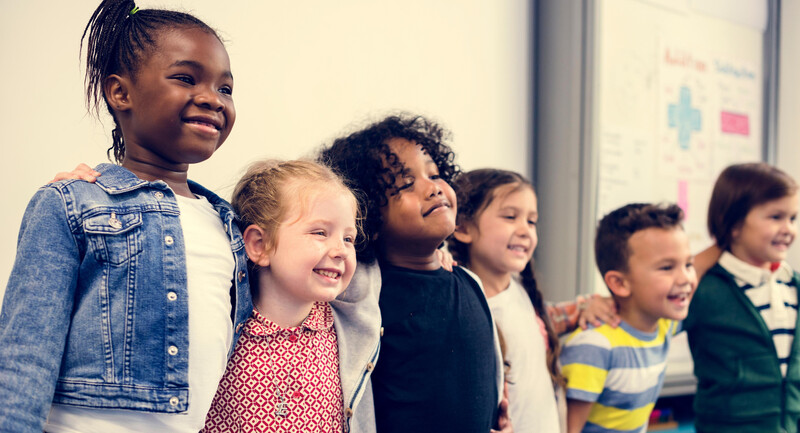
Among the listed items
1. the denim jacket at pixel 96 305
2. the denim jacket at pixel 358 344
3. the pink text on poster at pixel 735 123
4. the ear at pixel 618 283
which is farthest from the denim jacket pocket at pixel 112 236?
the pink text on poster at pixel 735 123

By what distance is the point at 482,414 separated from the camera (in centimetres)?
141

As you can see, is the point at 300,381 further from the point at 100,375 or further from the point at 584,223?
the point at 584,223

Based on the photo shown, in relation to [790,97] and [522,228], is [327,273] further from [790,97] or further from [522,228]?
[790,97]

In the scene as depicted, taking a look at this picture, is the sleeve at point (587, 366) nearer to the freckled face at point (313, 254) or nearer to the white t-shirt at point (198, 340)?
the freckled face at point (313, 254)

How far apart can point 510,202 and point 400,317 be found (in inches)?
19.7

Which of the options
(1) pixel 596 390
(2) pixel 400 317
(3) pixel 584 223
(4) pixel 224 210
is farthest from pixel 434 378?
(3) pixel 584 223

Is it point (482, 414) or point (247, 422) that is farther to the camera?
point (482, 414)

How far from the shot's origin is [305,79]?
1.90 metres

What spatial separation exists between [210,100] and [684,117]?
2391mm

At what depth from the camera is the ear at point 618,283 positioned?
190cm

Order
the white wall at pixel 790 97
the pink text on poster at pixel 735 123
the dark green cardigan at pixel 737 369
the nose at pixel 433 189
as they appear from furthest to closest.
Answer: the white wall at pixel 790 97 → the pink text on poster at pixel 735 123 → the dark green cardigan at pixel 737 369 → the nose at pixel 433 189

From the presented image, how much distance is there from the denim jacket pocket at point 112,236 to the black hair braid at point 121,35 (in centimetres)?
23

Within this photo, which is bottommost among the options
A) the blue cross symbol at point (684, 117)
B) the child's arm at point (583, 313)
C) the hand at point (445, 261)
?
the child's arm at point (583, 313)

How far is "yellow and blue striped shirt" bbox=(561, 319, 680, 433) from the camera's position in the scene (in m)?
1.79
